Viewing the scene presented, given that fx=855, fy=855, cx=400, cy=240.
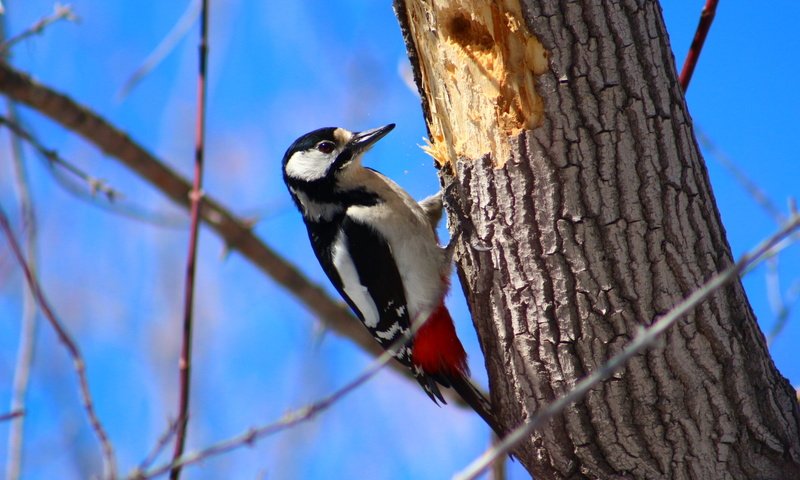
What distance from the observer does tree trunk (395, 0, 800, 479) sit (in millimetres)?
2588

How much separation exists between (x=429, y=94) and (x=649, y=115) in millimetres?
838

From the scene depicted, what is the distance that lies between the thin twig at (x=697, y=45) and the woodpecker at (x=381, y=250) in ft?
3.76

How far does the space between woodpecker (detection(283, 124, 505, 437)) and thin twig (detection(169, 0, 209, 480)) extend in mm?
1027

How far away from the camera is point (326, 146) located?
393cm

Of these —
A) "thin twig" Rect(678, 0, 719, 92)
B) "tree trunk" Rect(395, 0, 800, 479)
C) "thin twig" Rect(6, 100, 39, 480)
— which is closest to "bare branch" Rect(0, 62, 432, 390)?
"thin twig" Rect(6, 100, 39, 480)

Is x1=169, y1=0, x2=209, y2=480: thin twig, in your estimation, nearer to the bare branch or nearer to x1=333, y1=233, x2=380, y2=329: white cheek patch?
x1=333, y1=233, x2=380, y2=329: white cheek patch

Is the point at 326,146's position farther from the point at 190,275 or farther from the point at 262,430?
the point at 262,430

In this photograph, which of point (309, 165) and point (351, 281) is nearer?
point (351, 281)

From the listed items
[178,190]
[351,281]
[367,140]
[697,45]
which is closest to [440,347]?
[351,281]

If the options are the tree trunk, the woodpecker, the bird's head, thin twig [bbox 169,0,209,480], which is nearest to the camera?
thin twig [bbox 169,0,209,480]

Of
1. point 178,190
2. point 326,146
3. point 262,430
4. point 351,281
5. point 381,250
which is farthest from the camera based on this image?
point 178,190

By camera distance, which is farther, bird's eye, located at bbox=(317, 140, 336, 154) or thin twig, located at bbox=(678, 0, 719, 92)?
bird's eye, located at bbox=(317, 140, 336, 154)

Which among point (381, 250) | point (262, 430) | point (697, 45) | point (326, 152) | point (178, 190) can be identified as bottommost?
point (262, 430)

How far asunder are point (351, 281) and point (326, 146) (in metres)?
0.64
